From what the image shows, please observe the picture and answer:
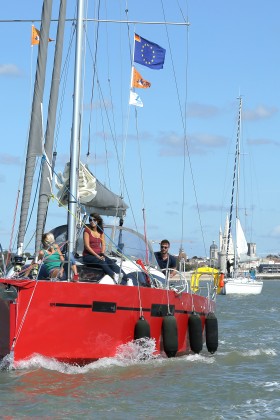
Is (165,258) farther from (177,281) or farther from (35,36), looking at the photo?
(35,36)

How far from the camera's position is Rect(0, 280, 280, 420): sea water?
40.4ft

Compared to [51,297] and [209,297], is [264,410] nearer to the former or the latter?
[51,297]

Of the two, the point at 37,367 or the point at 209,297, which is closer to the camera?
the point at 37,367

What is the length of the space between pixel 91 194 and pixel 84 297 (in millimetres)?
3175

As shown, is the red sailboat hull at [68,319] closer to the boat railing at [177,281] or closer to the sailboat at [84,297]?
the sailboat at [84,297]

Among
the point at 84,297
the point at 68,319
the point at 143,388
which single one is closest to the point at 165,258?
the point at 84,297

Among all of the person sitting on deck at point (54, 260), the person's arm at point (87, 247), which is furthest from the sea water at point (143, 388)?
the person's arm at point (87, 247)

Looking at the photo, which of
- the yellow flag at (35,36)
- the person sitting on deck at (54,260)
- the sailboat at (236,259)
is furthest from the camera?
the sailboat at (236,259)

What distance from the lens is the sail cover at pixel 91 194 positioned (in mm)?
16875

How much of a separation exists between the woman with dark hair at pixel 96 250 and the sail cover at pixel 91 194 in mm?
877

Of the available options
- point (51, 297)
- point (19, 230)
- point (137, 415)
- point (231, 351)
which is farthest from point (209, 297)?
point (137, 415)

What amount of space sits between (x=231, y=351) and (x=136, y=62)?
5.86 m

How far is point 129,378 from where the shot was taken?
47.9 ft

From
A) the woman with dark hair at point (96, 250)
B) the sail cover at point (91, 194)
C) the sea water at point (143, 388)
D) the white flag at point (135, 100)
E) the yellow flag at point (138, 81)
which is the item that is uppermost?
the yellow flag at point (138, 81)
